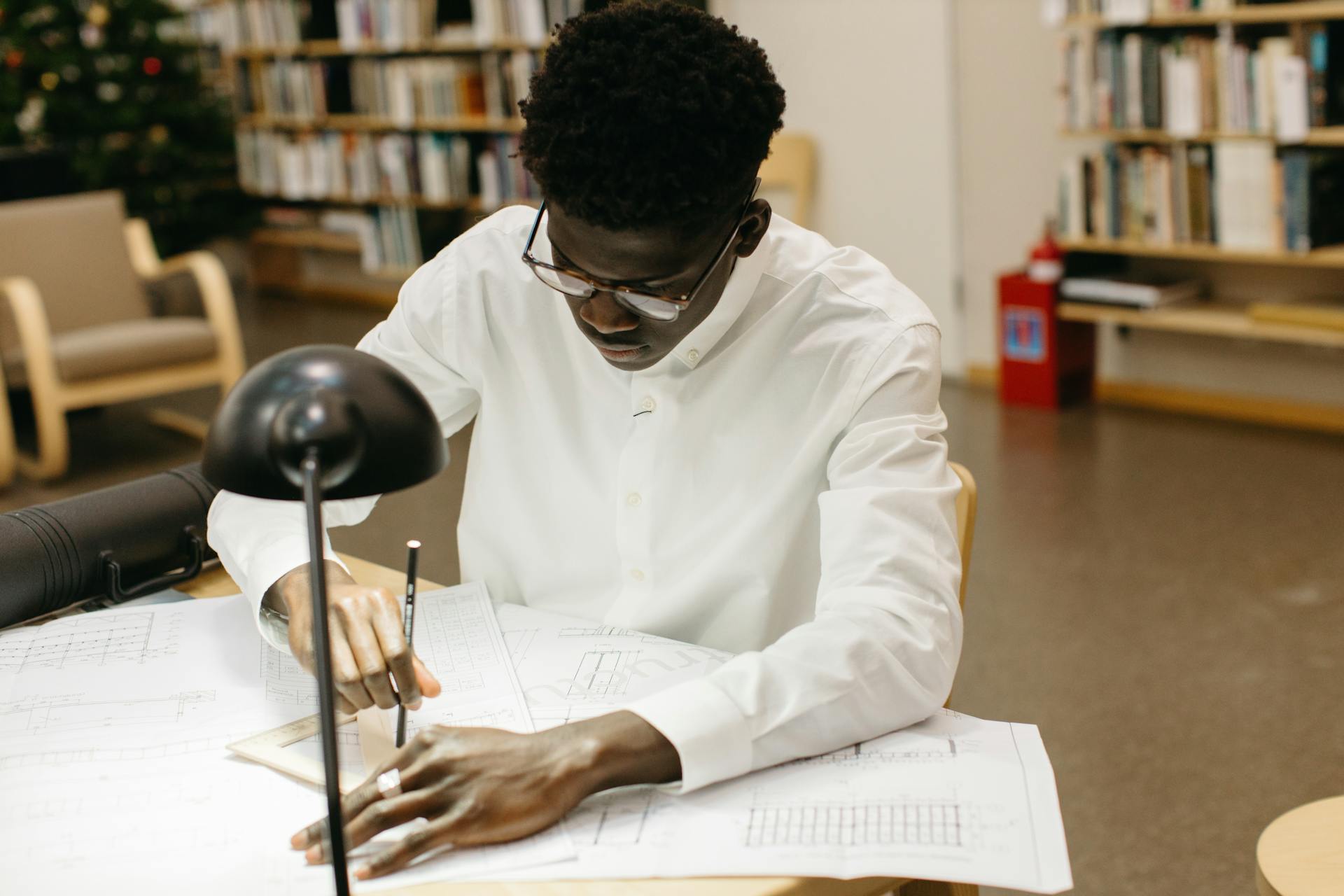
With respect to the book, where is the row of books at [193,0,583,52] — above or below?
above

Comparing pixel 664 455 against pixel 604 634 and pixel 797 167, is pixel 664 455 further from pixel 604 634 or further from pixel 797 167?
pixel 797 167

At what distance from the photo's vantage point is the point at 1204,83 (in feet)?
12.4

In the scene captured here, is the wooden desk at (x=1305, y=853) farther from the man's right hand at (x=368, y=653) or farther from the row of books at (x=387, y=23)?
the row of books at (x=387, y=23)

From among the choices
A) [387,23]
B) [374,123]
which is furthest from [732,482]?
[374,123]

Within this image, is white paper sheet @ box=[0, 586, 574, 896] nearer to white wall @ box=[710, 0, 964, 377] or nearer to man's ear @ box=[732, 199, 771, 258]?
man's ear @ box=[732, 199, 771, 258]

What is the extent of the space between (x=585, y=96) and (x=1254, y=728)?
1.88 m

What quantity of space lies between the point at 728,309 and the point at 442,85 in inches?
197

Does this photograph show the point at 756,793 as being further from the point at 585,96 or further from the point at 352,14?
the point at 352,14

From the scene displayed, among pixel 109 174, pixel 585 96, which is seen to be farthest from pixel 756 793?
pixel 109 174

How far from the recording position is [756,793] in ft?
3.02

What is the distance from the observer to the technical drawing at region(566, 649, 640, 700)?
107 centimetres

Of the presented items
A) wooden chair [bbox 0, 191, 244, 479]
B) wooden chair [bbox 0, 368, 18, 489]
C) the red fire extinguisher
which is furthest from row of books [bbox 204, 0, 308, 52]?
the red fire extinguisher

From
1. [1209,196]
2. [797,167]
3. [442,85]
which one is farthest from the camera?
[442,85]

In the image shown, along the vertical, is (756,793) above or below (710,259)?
below
